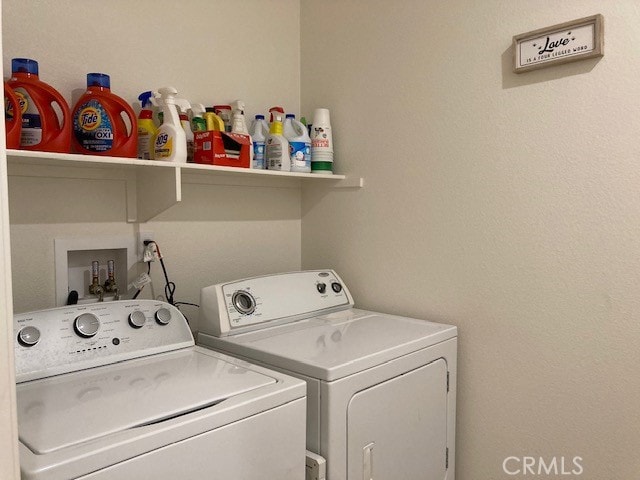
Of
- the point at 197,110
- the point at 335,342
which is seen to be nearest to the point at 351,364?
the point at 335,342

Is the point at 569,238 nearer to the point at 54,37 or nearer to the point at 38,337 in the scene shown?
the point at 38,337

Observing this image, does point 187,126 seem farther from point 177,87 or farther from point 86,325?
point 86,325

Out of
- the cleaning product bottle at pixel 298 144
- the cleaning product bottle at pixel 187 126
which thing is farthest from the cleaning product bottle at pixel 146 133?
the cleaning product bottle at pixel 298 144

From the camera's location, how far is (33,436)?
1047 mm

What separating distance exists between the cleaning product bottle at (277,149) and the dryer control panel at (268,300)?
490 millimetres

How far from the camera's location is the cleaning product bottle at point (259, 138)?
218 cm

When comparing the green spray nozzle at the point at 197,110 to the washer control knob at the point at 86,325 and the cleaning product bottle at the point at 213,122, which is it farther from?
the washer control knob at the point at 86,325

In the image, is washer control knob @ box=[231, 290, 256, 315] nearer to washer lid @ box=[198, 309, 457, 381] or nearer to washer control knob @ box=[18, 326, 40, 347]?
washer lid @ box=[198, 309, 457, 381]

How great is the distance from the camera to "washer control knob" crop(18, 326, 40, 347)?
141 centimetres

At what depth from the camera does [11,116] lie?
4.72 feet

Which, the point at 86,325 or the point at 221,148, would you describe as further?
the point at 221,148

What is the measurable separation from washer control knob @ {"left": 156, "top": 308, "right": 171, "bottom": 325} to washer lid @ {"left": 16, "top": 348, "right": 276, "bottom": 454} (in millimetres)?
134

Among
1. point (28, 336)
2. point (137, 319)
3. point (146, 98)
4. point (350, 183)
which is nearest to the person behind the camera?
point (28, 336)

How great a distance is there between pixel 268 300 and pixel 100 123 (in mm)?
902
